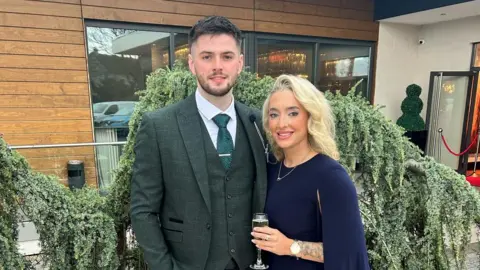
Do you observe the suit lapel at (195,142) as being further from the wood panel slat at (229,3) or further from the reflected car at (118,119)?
the wood panel slat at (229,3)

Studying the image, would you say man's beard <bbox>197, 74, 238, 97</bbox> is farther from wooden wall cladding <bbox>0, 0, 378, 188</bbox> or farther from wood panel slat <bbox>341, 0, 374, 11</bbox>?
wood panel slat <bbox>341, 0, 374, 11</bbox>

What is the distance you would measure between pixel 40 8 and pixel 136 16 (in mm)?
1287

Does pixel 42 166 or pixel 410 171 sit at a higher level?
pixel 410 171

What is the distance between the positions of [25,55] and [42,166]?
162 cm

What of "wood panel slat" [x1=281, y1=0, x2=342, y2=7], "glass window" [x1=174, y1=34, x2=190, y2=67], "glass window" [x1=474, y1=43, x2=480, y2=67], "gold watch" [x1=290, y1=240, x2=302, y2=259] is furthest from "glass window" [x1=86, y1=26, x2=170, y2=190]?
"glass window" [x1=474, y1=43, x2=480, y2=67]

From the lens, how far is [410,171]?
2.39 meters

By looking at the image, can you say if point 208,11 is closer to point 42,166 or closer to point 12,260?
point 42,166

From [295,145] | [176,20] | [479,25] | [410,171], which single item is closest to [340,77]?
[479,25]

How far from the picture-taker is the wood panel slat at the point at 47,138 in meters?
4.65

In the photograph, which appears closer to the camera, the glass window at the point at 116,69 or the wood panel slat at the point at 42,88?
the wood panel slat at the point at 42,88

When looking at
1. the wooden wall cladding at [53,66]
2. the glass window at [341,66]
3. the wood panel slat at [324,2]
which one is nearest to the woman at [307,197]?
the wooden wall cladding at [53,66]

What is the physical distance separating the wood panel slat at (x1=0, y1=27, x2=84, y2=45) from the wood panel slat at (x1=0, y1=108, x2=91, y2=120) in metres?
0.97

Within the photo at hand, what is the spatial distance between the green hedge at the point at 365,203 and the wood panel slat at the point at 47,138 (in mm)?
3119

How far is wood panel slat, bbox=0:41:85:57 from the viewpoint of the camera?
4.49 m
